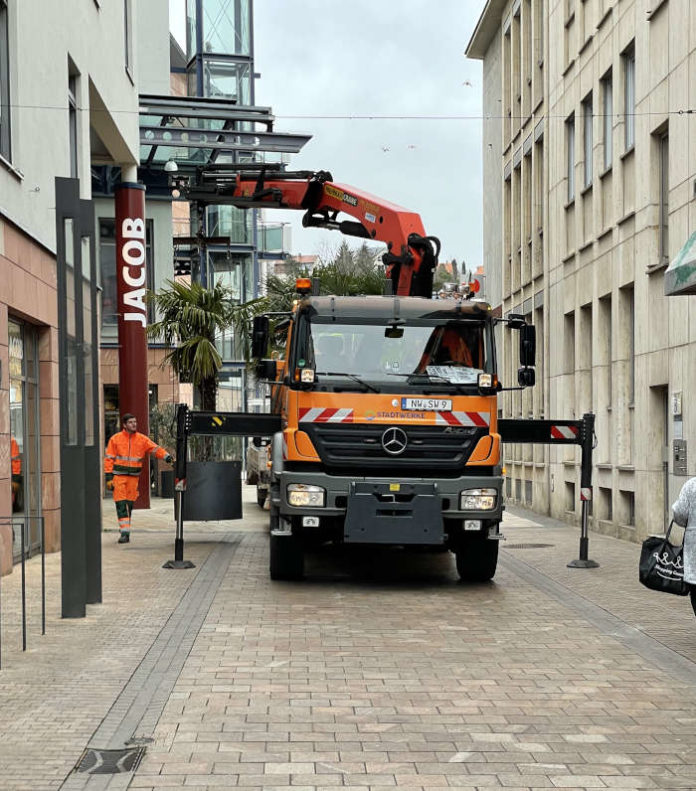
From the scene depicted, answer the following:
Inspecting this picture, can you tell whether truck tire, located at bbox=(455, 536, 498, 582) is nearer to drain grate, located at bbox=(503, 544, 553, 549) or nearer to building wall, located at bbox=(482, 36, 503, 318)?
drain grate, located at bbox=(503, 544, 553, 549)

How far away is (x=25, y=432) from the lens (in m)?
15.3

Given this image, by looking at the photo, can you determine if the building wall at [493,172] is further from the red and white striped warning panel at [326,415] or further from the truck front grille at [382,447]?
the red and white striped warning panel at [326,415]

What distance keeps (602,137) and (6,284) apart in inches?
474

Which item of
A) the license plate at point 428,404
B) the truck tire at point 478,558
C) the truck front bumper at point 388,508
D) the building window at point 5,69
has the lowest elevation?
the truck tire at point 478,558

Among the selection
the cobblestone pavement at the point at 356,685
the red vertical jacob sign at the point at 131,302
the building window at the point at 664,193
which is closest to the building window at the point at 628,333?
the building window at the point at 664,193

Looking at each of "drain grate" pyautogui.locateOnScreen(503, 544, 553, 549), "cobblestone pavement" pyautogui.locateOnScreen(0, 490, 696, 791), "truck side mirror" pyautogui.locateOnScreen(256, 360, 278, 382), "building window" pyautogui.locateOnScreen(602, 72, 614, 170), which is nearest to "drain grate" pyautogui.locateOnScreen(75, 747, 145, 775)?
"cobblestone pavement" pyautogui.locateOnScreen(0, 490, 696, 791)

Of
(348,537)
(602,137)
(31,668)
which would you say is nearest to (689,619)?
(348,537)

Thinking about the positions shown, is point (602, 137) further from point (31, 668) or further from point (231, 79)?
point (231, 79)

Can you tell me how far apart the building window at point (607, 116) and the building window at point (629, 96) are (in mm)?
687

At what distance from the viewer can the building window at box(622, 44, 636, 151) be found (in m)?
20.2

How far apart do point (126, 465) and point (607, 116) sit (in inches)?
406

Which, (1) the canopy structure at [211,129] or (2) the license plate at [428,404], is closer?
(2) the license plate at [428,404]

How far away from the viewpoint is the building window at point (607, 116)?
2164cm

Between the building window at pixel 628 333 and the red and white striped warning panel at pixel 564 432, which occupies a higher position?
the building window at pixel 628 333
